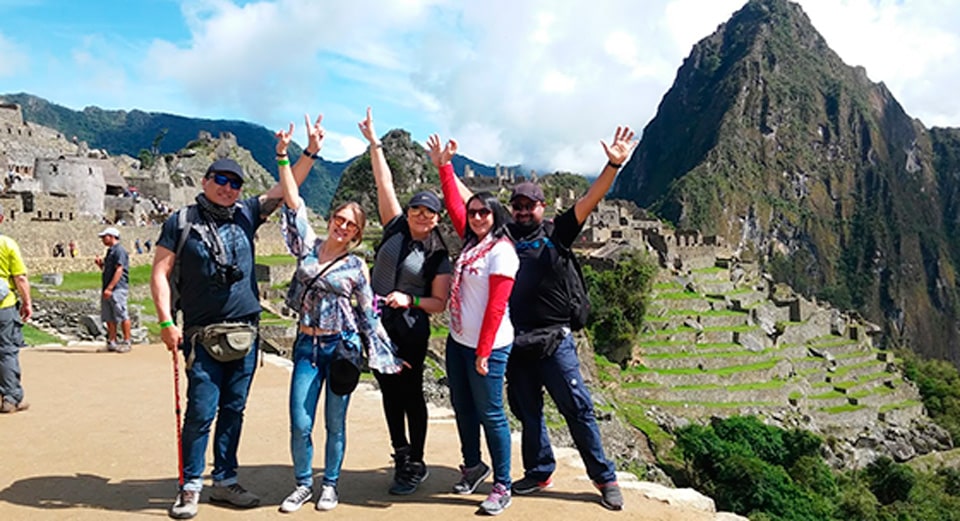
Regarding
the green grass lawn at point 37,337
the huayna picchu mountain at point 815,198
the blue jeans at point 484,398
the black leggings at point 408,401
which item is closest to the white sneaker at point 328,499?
the black leggings at point 408,401

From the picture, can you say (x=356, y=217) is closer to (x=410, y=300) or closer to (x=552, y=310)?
(x=410, y=300)

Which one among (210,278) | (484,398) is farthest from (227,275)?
(484,398)

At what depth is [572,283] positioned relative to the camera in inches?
184

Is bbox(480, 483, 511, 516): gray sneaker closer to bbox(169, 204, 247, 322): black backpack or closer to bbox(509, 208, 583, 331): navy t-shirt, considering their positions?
bbox(509, 208, 583, 331): navy t-shirt

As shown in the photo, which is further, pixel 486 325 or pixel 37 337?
pixel 37 337

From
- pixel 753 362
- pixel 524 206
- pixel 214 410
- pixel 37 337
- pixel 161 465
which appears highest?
pixel 524 206

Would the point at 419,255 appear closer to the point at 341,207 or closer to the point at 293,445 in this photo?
the point at 341,207

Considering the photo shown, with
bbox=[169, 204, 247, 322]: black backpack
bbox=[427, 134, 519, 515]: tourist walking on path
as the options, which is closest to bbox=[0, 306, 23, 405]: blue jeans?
bbox=[169, 204, 247, 322]: black backpack

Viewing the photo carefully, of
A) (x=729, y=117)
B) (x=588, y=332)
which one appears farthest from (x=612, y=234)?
(x=729, y=117)

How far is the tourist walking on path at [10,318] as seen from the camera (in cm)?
633

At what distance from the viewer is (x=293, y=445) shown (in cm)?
432

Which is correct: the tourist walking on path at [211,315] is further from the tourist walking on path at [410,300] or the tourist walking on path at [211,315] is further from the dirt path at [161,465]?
the tourist walking on path at [410,300]

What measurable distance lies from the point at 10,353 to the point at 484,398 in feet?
16.0

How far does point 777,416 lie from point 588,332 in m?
9.04
